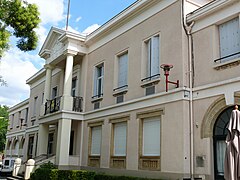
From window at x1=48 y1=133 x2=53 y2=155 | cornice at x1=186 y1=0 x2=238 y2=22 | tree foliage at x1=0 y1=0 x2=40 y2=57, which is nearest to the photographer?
tree foliage at x1=0 y1=0 x2=40 y2=57

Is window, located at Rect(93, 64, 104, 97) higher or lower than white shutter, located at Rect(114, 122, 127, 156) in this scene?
higher

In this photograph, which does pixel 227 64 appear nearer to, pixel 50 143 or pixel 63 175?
pixel 63 175

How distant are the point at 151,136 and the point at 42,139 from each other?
10570mm

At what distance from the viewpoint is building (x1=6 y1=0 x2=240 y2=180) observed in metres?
10.9

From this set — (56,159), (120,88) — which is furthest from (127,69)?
(56,159)

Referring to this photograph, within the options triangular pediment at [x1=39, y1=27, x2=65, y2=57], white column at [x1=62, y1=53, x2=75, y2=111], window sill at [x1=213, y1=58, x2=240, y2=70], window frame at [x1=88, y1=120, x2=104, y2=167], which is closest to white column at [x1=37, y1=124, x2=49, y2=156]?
white column at [x1=62, y1=53, x2=75, y2=111]

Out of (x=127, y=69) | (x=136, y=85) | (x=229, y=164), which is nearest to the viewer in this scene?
(x=229, y=164)

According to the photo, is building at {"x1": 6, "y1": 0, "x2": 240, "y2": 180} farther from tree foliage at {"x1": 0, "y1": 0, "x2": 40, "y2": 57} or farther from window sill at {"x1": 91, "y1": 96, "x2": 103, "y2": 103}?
tree foliage at {"x1": 0, "y1": 0, "x2": 40, "y2": 57}

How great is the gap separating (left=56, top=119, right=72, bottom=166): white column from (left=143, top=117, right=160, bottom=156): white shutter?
5884 millimetres

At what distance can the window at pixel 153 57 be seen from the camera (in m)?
13.7

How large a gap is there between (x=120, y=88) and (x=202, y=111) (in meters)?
5.54

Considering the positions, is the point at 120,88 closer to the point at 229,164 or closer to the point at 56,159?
the point at 56,159

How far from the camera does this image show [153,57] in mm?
13914

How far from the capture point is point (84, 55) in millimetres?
19516
